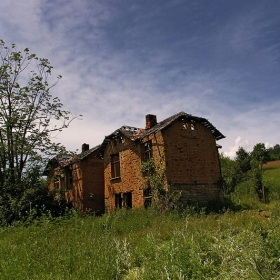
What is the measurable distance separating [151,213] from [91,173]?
12948 millimetres

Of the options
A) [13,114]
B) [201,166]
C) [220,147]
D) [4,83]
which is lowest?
[201,166]

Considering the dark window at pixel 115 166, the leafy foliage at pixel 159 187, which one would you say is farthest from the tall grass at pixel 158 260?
the dark window at pixel 115 166

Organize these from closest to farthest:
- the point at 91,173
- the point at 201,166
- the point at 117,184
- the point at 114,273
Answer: the point at 114,273
the point at 201,166
the point at 117,184
the point at 91,173

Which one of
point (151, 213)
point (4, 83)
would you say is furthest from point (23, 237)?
point (4, 83)

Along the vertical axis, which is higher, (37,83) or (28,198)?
(37,83)

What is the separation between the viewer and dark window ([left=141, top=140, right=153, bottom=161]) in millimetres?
19828

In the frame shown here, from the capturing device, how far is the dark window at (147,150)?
1983 cm

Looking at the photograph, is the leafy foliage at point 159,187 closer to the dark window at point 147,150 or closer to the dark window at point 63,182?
the dark window at point 147,150

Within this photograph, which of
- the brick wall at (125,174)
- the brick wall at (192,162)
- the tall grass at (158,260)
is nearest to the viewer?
the tall grass at (158,260)

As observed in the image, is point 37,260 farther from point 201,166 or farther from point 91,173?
point 91,173

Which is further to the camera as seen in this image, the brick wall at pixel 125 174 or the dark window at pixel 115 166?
the dark window at pixel 115 166

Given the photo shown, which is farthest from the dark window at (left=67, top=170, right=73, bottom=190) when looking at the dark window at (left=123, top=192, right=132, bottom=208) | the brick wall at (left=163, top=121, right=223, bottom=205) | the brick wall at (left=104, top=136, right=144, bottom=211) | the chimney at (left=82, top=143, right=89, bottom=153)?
the brick wall at (left=163, top=121, right=223, bottom=205)

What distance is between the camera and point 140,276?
5691 mm

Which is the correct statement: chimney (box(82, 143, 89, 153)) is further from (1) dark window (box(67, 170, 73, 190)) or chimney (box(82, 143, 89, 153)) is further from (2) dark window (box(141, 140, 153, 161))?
(2) dark window (box(141, 140, 153, 161))
